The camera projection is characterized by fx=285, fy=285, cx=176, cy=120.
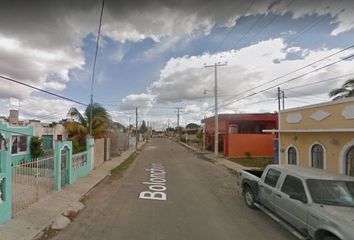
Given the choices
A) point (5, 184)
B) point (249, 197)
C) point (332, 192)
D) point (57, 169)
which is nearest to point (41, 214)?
point (5, 184)

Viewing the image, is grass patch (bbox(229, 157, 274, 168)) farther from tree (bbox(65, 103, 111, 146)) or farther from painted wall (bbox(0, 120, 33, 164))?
painted wall (bbox(0, 120, 33, 164))

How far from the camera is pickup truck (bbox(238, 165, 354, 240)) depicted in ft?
16.7

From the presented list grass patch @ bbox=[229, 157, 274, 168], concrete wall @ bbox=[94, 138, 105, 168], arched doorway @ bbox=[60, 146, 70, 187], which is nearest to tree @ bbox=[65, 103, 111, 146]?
concrete wall @ bbox=[94, 138, 105, 168]

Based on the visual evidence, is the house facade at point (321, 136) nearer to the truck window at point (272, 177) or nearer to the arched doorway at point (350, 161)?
the arched doorway at point (350, 161)

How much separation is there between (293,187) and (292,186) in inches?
2.5

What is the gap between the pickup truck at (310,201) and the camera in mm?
5082

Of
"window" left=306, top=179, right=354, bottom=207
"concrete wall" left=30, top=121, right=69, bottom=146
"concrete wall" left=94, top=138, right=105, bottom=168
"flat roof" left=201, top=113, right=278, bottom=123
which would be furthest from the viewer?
"flat roof" left=201, top=113, right=278, bottom=123

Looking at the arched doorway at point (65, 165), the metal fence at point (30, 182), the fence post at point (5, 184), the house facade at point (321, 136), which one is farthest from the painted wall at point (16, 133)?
the house facade at point (321, 136)

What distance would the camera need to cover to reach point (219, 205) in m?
9.38

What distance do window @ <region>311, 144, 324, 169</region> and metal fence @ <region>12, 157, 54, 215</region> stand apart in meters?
10.9

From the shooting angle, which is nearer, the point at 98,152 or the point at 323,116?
the point at 323,116

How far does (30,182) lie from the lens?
9438 mm

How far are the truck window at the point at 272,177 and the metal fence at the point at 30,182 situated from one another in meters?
6.94

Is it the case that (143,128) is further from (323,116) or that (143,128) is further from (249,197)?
(249,197)
